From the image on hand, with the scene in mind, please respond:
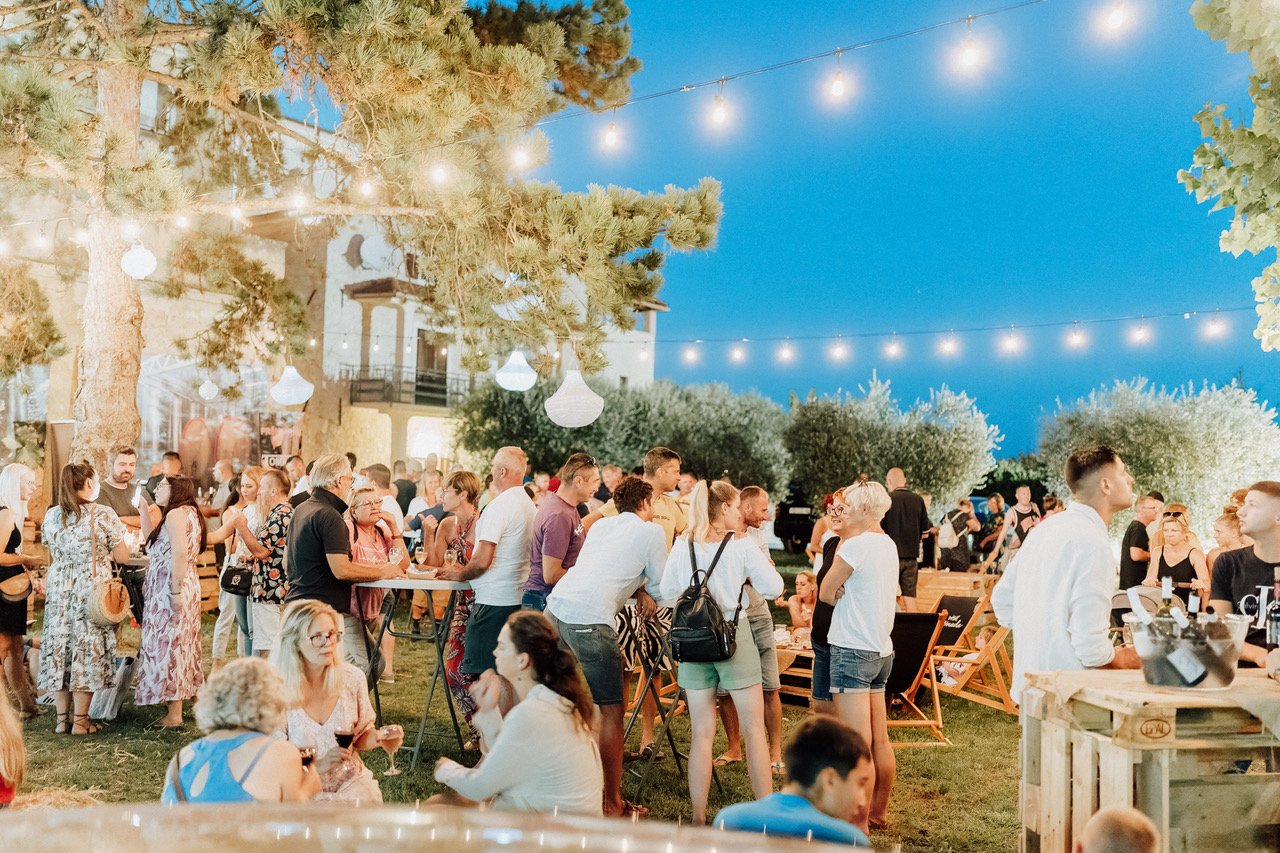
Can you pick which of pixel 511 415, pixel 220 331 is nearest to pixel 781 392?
pixel 511 415

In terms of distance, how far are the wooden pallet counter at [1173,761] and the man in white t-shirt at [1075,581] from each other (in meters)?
0.26

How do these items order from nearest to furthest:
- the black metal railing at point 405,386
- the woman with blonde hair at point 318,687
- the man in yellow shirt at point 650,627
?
the woman with blonde hair at point 318,687 < the man in yellow shirt at point 650,627 < the black metal railing at point 405,386

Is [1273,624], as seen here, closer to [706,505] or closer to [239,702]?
[706,505]

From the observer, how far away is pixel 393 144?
6703mm

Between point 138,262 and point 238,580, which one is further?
point 138,262

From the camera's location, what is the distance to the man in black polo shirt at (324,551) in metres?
4.59

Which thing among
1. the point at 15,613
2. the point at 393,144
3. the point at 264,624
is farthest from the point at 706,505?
the point at 15,613

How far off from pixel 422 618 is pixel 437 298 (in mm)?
3401

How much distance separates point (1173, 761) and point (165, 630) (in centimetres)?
558

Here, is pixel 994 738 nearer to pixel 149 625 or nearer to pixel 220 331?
pixel 149 625

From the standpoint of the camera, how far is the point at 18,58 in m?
7.30

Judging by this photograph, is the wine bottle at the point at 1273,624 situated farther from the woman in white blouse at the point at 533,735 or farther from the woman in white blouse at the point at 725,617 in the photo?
the woman in white blouse at the point at 533,735

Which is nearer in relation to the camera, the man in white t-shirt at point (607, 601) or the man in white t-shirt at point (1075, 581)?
the man in white t-shirt at point (1075, 581)

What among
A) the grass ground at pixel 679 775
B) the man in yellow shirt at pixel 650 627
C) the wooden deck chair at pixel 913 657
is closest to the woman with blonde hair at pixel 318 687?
the grass ground at pixel 679 775
